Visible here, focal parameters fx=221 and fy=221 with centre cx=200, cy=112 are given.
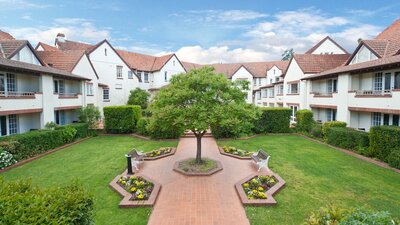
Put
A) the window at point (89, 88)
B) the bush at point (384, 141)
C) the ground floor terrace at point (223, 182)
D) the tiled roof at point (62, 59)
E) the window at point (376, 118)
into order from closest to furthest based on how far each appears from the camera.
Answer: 1. the ground floor terrace at point (223, 182)
2. the bush at point (384, 141)
3. the window at point (376, 118)
4. the tiled roof at point (62, 59)
5. the window at point (89, 88)

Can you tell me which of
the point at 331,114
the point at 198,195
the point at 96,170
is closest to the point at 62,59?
the point at 96,170

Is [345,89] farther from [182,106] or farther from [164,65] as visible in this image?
[164,65]

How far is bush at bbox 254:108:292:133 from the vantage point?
22.0m

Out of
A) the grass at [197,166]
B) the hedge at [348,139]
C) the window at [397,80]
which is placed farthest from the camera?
the window at [397,80]

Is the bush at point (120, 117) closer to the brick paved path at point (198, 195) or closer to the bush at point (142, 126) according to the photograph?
the bush at point (142, 126)

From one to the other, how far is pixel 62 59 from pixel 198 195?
76.1 ft

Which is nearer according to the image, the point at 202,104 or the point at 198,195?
the point at 198,195

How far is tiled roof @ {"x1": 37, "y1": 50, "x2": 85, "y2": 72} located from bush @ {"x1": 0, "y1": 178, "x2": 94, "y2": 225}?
21.8 meters

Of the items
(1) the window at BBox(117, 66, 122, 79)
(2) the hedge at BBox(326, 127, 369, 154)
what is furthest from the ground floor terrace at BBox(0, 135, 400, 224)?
(1) the window at BBox(117, 66, 122, 79)

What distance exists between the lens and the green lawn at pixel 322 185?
7328mm

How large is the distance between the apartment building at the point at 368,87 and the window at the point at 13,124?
26.4 metres

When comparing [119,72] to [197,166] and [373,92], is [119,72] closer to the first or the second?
[197,166]

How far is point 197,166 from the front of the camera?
11594 mm

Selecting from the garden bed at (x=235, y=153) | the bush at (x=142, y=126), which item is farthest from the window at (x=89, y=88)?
the garden bed at (x=235, y=153)
